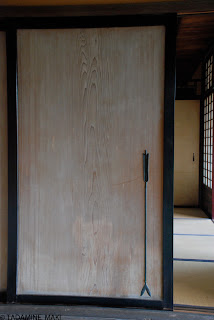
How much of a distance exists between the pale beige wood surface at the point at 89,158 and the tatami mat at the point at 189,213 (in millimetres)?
3661

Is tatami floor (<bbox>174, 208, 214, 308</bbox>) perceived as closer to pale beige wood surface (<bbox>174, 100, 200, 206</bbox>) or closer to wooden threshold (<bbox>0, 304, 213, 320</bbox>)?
wooden threshold (<bbox>0, 304, 213, 320</bbox>)

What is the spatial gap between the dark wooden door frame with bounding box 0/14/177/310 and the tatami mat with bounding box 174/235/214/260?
125cm

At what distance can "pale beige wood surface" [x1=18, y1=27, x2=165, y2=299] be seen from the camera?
7.86 ft

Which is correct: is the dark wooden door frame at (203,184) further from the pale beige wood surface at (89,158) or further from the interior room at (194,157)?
the pale beige wood surface at (89,158)

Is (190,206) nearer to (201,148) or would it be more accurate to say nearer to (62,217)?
(201,148)

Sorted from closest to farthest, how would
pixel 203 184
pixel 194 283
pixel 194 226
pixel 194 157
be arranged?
pixel 194 283, pixel 194 226, pixel 203 184, pixel 194 157

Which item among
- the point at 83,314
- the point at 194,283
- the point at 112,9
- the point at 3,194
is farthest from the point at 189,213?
the point at 112,9

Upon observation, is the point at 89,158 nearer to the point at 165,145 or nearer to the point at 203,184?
the point at 165,145

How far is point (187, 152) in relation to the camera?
22.8 feet

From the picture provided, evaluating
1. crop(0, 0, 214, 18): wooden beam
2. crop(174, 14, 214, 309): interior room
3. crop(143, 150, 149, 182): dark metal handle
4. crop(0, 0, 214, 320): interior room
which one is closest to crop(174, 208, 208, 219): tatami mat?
crop(174, 14, 214, 309): interior room

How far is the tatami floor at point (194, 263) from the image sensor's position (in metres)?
2.60

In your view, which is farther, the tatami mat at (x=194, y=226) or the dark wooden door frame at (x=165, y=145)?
the tatami mat at (x=194, y=226)

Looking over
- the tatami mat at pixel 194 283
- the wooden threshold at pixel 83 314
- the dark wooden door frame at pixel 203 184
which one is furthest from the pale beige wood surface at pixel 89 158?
the dark wooden door frame at pixel 203 184

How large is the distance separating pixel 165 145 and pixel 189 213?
4204 mm
